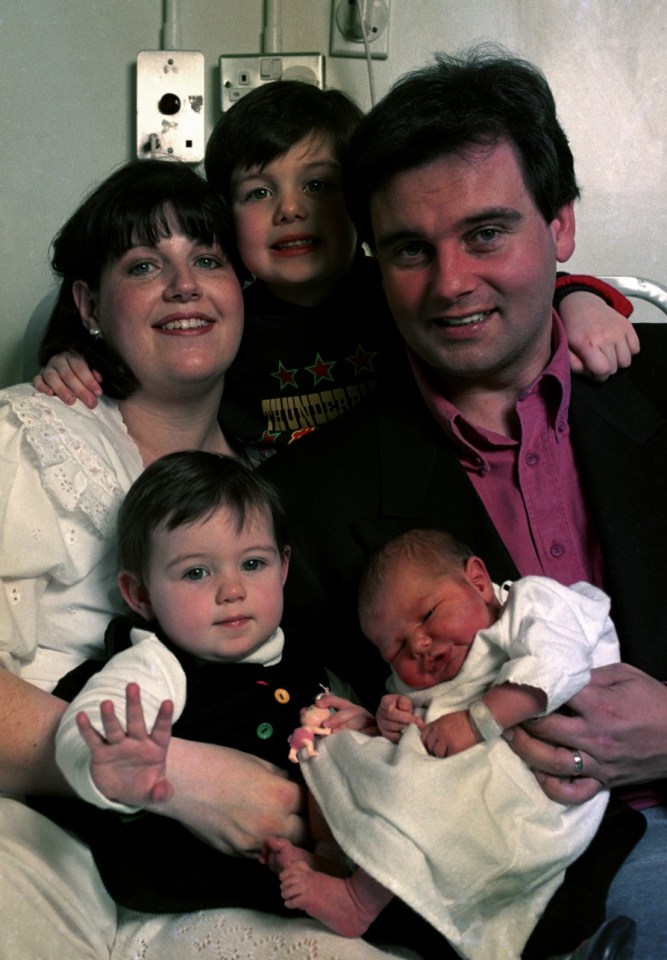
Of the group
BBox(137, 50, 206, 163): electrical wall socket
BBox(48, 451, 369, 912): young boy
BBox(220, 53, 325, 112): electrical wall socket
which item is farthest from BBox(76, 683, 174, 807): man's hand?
BBox(220, 53, 325, 112): electrical wall socket

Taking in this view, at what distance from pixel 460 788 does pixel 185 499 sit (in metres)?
0.58

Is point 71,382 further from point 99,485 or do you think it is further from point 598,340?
→ point 598,340

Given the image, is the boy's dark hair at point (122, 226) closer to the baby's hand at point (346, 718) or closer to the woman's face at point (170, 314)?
the woman's face at point (170, 314)

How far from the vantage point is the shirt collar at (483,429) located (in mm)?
1810

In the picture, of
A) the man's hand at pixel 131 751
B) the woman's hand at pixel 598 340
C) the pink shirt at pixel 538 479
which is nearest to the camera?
the man's hand at pixel 131 751

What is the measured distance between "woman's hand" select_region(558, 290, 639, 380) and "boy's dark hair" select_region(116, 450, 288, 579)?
60cm

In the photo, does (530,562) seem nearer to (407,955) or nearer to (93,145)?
(407,955)

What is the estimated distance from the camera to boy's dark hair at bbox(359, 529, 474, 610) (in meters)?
1.50

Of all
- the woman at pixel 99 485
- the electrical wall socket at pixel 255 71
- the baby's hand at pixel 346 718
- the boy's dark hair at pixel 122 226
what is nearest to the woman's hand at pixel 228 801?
the woman at pixel 99 485

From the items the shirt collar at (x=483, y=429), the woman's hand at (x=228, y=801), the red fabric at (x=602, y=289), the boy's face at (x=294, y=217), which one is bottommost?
the woman's hand at (x=228, y=801)

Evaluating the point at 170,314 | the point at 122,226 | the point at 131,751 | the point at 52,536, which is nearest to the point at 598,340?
the point at 170,314

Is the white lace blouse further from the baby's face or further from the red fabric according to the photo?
the red fabric

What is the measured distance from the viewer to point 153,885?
4.74 feet

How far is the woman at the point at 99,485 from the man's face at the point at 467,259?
360mm
